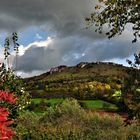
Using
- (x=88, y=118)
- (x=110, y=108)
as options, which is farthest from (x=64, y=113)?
(x=110, y=108)

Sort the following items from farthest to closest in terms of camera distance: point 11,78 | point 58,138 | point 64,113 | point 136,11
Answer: point 64,113 → point 58,138 → point 11,78 → point 136,11

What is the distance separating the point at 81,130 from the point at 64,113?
34.9ft

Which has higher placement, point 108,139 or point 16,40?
point 16,40

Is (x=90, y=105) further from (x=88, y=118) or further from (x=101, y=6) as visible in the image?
(x=101, y=6)

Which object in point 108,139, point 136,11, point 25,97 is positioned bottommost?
point 108,139

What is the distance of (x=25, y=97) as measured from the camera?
42.8 meters

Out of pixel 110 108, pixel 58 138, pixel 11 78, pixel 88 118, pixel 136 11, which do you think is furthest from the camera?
pixel 110 108

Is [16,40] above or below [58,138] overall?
above

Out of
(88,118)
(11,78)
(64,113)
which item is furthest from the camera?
Answer: (64,113)

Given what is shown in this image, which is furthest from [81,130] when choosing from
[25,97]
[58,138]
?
[25,97]

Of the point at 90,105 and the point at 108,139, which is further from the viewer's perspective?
the point at 90,105

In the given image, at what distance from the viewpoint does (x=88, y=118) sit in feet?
213

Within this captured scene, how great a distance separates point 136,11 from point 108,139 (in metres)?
31.0

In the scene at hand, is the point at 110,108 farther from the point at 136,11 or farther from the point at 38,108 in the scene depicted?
the point at 136,11
